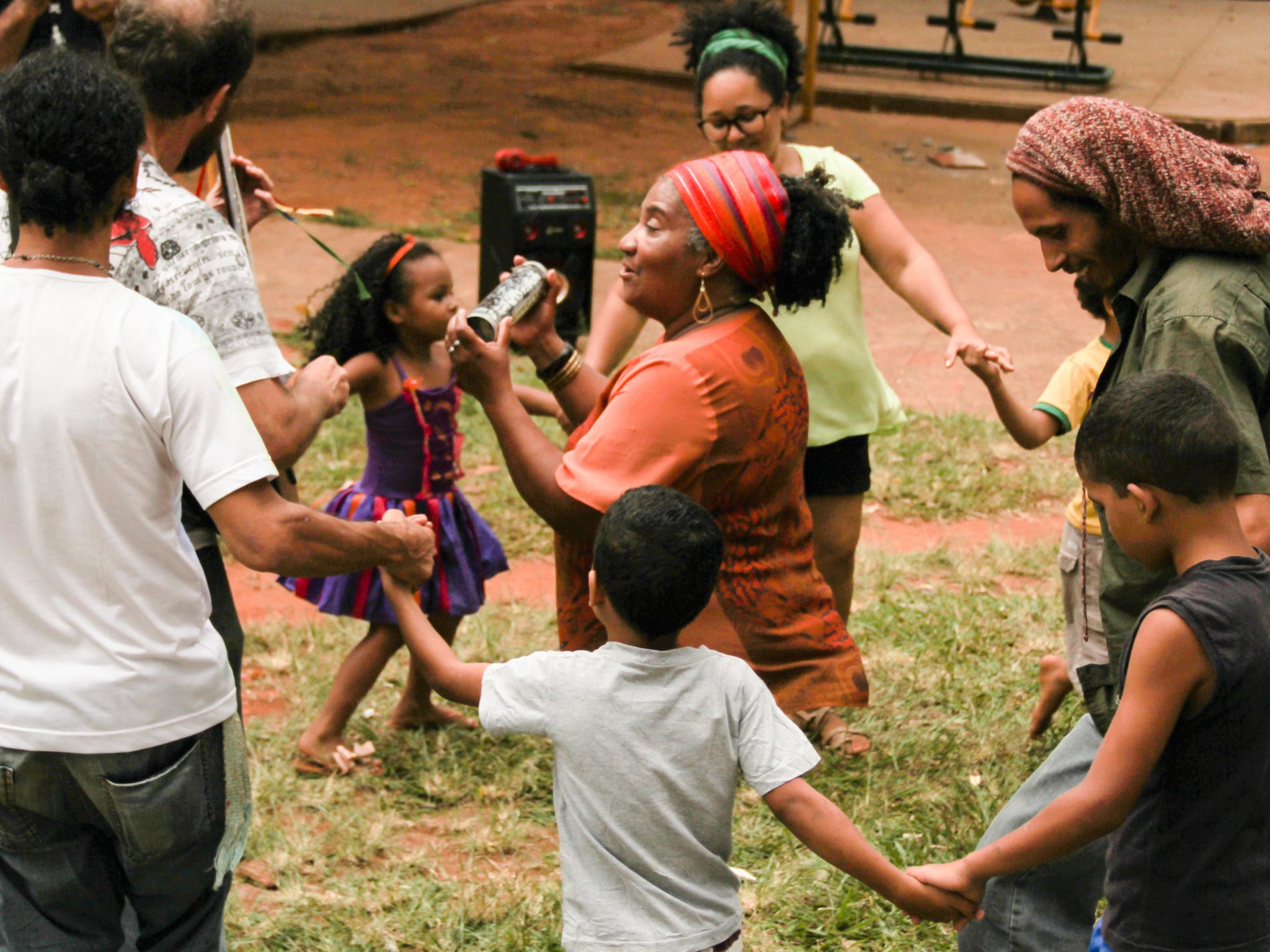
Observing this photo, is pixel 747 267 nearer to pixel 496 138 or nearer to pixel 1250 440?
pixel 1250 440

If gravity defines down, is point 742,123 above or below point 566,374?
above

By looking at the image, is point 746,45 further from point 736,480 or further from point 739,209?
point 736,480

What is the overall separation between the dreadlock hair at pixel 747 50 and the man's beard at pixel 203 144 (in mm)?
1616

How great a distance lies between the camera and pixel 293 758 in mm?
4367

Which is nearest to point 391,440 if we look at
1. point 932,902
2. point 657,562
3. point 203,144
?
point 203,144

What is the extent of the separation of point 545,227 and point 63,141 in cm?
664

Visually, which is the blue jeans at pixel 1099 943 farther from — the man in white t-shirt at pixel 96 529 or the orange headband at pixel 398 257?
the orange headband at pixel 398 257

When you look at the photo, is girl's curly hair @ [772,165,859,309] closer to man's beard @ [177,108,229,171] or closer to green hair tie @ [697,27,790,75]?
man's beard @ [177,108,229,171]

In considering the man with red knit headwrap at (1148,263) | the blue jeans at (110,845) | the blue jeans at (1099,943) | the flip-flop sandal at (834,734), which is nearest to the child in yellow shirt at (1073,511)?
the flip-flop sandal at (834,734)

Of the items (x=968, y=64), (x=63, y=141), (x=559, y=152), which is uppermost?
(x=63, y=141)

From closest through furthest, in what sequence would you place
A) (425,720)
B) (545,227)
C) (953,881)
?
(953,881), (425,720), (545,227)

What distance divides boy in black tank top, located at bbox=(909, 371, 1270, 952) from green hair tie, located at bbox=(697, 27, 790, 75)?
7.33 ft

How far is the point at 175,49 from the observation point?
2.73 m

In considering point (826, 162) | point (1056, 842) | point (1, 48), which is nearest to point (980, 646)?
point (826, 162)
